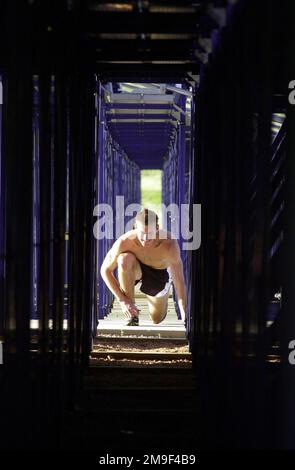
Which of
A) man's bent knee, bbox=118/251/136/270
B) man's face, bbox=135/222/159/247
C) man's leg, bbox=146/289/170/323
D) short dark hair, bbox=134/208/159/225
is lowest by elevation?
man's leg, bbox=146/289/170/323

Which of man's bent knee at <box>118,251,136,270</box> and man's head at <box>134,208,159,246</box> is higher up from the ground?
man's head at <box>134,208,159,246</box>

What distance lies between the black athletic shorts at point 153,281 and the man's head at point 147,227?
0.48 m

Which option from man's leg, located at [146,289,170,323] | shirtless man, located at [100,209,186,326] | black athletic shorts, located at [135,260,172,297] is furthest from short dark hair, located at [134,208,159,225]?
man's leg, located at [146,289,170,323]

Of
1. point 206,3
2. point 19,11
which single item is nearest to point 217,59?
point 206,3

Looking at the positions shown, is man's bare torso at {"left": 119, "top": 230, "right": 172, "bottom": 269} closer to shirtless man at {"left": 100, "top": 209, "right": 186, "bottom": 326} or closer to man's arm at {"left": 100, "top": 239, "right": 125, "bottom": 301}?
shirtless man at {"left": 100, "top": 209, "right": 186, "bottom": 326}

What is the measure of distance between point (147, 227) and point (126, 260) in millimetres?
539

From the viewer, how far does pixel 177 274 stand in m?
10.4

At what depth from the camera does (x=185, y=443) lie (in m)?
5.59

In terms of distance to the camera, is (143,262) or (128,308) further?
(143,262)

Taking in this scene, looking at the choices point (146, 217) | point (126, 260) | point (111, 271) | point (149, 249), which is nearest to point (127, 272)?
point (126, 260)

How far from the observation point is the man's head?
10.4 m

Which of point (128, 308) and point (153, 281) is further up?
point (153, 281)

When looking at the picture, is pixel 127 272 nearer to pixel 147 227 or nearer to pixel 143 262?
pixel 143 262

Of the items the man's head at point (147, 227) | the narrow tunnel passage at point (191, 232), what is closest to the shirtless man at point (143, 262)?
the man's head at point (147, 227)
